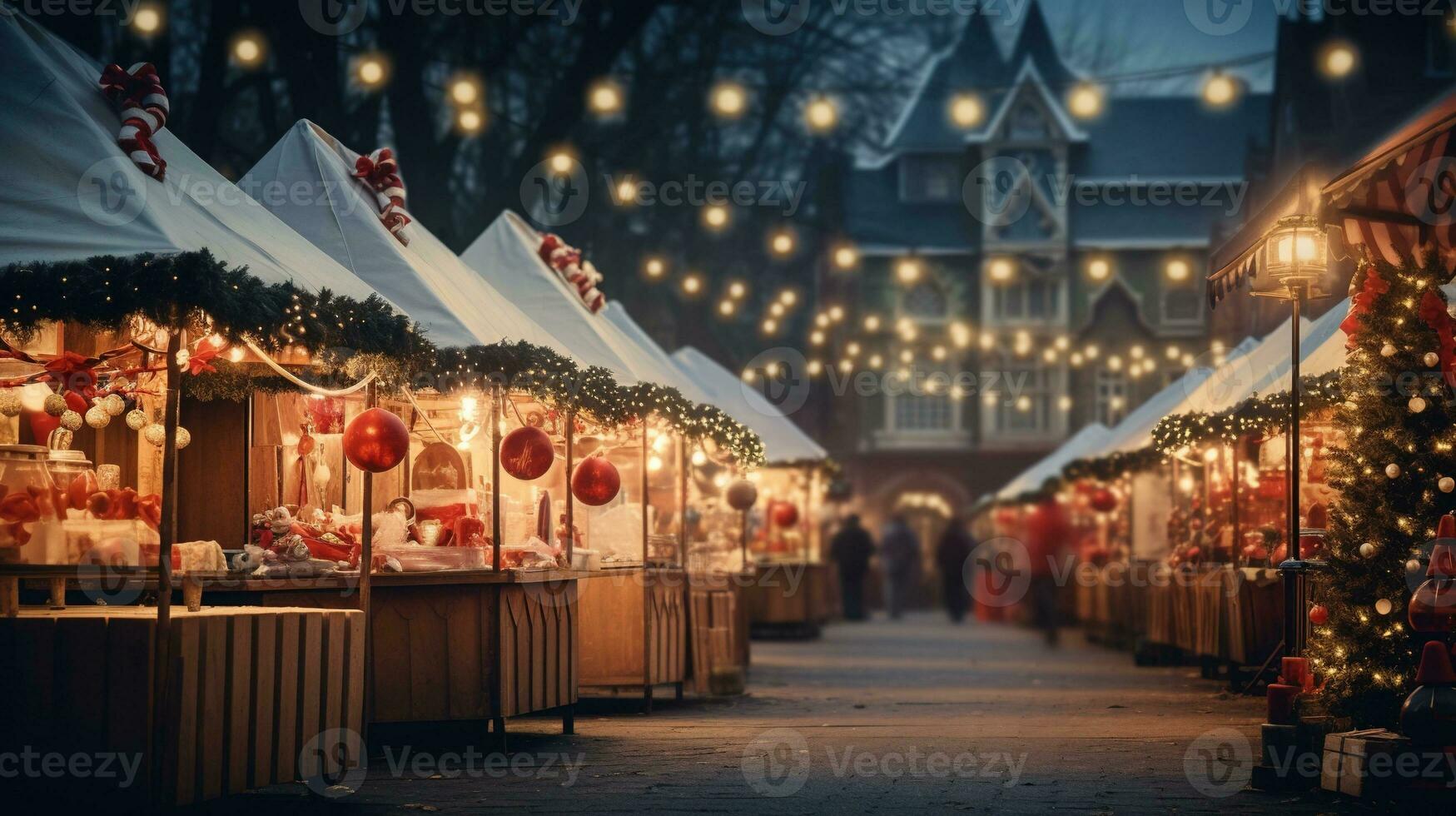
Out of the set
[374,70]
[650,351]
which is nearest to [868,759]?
[650,351]

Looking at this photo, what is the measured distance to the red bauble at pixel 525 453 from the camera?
12125 millimetres

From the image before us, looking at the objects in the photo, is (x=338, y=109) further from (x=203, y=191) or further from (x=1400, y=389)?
(x=1400, y=389)

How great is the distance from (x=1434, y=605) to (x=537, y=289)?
34.4 feet

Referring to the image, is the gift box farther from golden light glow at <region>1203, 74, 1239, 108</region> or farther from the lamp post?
golden light glow at <region>1203, 74, 1239, 108</region>

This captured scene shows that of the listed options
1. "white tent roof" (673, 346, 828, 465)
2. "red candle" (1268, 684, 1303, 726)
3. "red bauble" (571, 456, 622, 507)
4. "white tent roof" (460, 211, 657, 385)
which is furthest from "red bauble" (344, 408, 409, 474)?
"white tent roof" (673, 346, 828, 465)

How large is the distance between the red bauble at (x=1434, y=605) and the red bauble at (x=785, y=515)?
1926 centimetres

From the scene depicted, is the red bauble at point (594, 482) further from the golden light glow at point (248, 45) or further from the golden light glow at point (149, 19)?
the golden light glow at point (248, 45)

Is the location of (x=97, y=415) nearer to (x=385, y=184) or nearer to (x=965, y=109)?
(x=385, y=184)

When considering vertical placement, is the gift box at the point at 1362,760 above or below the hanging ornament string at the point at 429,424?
below

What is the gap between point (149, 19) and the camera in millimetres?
18516

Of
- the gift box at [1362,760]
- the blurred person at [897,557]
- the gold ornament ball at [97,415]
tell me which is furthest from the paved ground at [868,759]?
the blurred person at [897,557]

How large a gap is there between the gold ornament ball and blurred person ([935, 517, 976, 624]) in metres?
27.1

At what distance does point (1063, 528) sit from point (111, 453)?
75.1 ft

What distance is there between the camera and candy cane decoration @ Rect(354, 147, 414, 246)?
1305 centimetres
